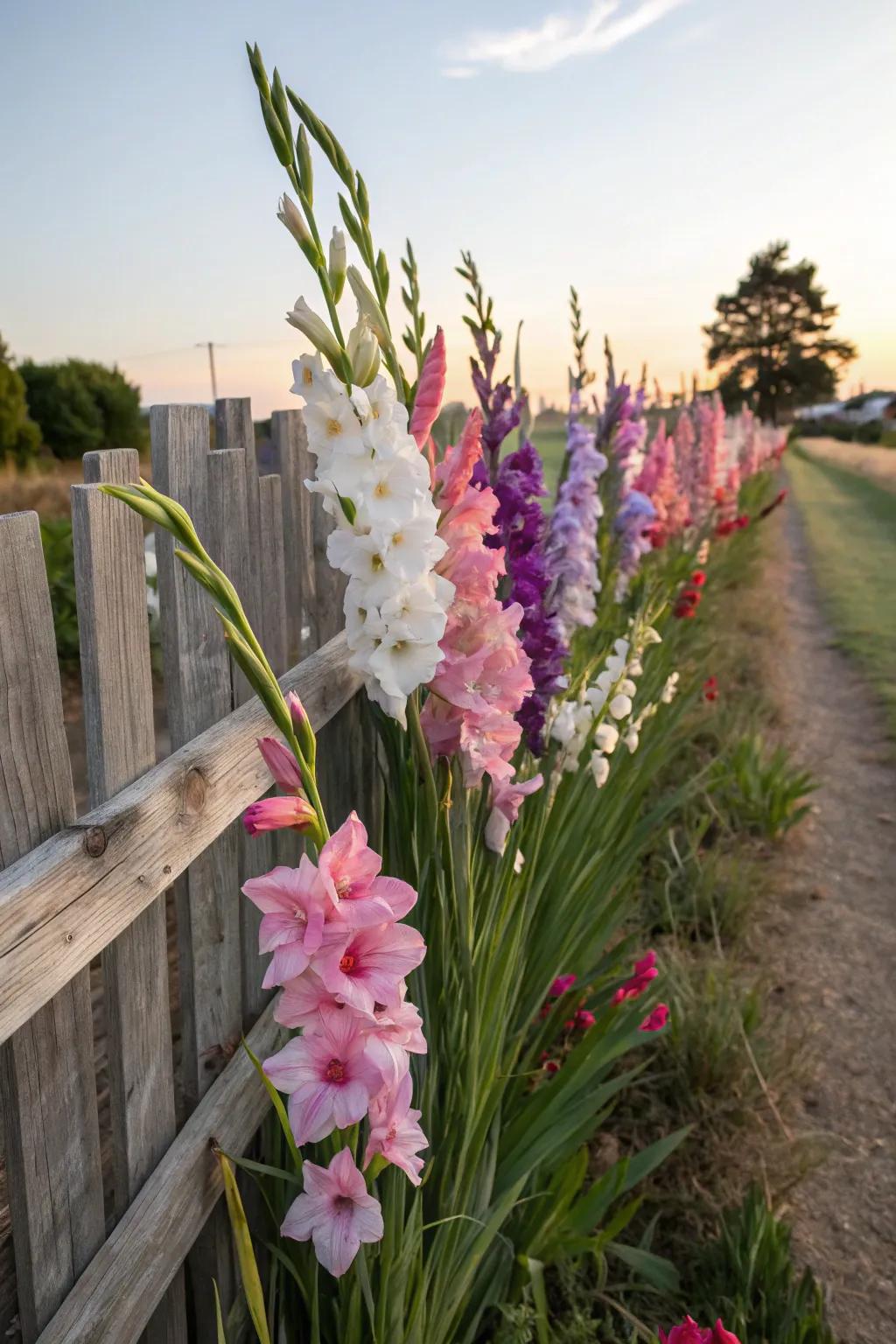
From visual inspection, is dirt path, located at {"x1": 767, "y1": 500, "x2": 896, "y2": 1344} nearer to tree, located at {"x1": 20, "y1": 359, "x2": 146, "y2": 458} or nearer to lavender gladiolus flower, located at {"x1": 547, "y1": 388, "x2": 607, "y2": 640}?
lavender gladiolus flower, located at {"x1": 547, "y1": 388, "x2": 607, "y2": 640}

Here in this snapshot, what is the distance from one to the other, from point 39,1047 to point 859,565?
37.6ft

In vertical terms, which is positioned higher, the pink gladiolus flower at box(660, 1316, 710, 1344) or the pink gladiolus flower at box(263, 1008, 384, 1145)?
the pink gladiolus flower at box(263, 1008, 384, 1145)

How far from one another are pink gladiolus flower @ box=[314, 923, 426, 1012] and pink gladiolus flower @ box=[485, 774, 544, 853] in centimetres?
57

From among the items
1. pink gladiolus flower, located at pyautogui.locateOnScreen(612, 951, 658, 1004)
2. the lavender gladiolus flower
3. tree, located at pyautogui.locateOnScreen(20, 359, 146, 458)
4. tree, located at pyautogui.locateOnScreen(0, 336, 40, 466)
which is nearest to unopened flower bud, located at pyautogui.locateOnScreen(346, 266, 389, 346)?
pink gladiolus flower, located at pyautogui.locateOnScreen(612, 951, 658, 1004)

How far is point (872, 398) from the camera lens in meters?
70.4

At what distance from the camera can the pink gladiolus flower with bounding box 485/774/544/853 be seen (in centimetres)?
157

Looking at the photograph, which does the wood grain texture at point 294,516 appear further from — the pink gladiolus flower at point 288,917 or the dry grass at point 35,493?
the dry grass at point 35,493

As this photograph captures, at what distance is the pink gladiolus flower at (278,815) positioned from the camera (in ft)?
3.09

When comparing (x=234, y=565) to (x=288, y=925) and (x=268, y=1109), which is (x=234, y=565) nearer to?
(x=288, y=925)

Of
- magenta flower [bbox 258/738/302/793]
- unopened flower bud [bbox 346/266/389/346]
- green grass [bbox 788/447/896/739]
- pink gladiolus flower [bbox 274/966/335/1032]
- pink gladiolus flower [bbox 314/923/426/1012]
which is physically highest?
unopened flower bud [bbox 346/266/389/346]

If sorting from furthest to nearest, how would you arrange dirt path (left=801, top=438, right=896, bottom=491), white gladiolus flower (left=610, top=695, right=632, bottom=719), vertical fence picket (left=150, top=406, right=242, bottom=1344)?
dirt path (left=801, top=438, right=896, bottom=491)
white gladiolus flower (left=610, top=695, right=632, bottom=719)
vertical fence picket (left=150, top=406, right=242, bottom=1344)

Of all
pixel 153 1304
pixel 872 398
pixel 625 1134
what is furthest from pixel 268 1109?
pixel 872 398

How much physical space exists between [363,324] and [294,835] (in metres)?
0.98

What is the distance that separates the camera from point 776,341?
53375 mm
